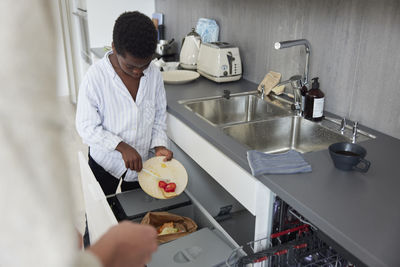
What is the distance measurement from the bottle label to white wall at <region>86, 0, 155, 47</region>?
2263mm

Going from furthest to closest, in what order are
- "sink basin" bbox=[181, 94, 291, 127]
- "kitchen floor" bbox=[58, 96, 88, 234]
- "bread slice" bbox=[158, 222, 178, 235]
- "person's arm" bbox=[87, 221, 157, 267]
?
"kitchen floor" bbox=[58, 96, 88, 234] < "sink basin" bbox=[181, 94, 291, 127] < "bread slice" bbox=[158, 222, 178, 235] < "person's arm" bbox=[87, 221, 157, 267]

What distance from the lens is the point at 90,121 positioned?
141 cm

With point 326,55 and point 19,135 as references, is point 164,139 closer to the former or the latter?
point 326,55

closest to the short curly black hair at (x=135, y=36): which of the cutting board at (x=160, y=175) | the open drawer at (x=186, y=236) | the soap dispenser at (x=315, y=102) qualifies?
the cutting board at (x=160, y=175)

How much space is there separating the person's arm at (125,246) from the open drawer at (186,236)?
28.5 inches

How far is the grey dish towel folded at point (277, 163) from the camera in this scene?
1.14 m

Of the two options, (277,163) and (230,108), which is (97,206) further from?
(230,108)

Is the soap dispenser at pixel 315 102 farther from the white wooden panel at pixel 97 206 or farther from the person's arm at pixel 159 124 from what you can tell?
the white wooden panel at pixel 97 206

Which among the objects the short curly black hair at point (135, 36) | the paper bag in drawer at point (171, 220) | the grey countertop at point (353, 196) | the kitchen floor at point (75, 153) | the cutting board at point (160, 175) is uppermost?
the short curly black hair at point (135, 36)

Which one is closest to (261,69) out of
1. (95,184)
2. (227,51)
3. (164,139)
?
(227,51)

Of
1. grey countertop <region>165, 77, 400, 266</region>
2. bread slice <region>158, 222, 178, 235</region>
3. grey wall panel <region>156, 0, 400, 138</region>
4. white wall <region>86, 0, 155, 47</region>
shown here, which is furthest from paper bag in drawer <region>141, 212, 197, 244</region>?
white wall <region>86, 0, 155, 47</region>

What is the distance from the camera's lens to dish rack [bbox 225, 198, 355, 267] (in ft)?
3.37

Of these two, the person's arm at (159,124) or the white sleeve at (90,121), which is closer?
the white sleeve at (90,121)

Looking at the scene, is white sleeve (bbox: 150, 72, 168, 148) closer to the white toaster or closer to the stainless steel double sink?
the stainless steel double sink
